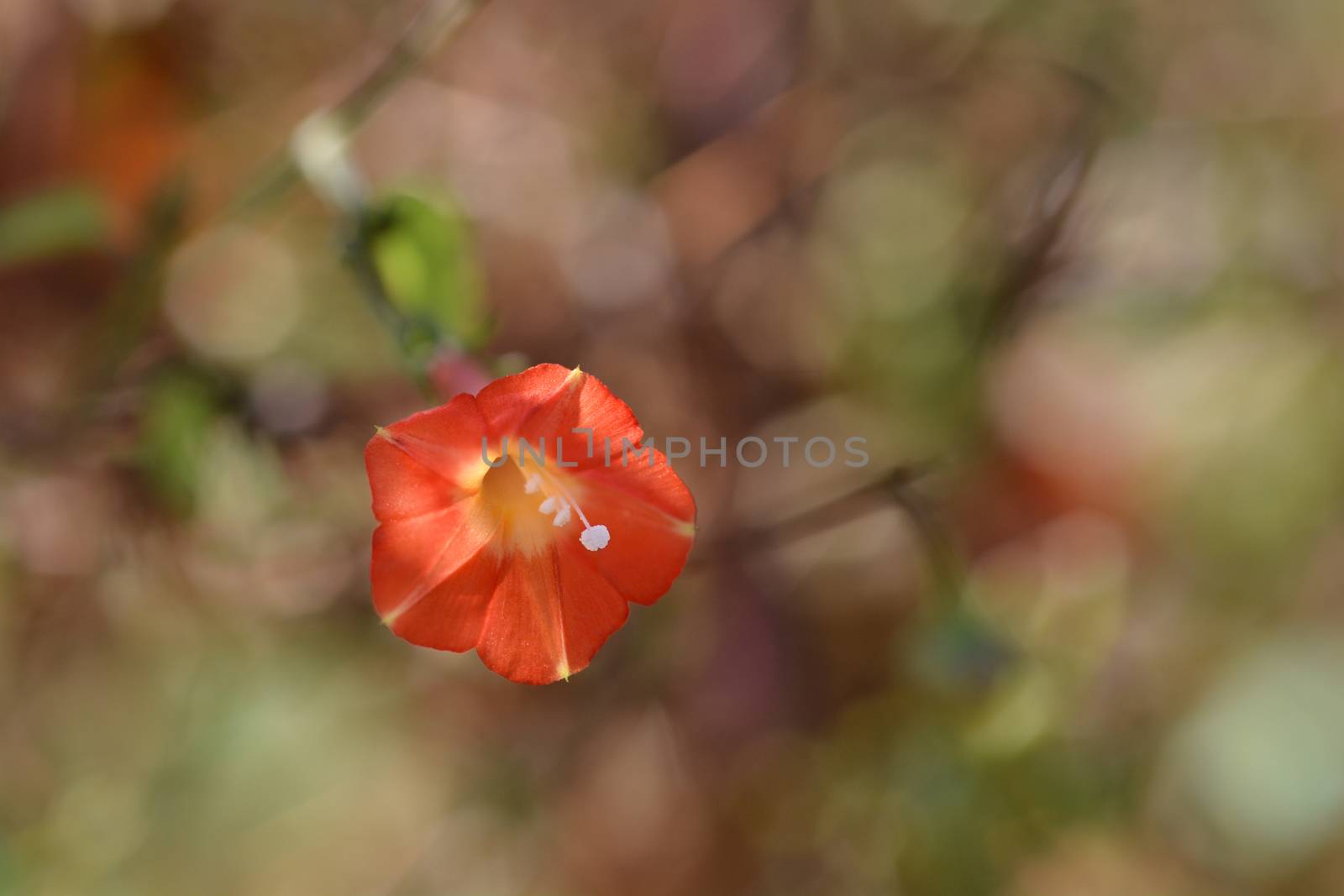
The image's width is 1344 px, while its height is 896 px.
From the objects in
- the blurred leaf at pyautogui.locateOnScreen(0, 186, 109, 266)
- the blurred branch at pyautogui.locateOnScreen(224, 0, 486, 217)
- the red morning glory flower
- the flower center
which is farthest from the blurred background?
the red morning glory flower

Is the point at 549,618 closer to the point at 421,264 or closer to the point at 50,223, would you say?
the point at 421,264

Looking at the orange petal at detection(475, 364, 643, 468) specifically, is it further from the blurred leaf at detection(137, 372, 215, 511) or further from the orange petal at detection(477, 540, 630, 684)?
the blurred leaf at detection(137, 372, 215, 511)

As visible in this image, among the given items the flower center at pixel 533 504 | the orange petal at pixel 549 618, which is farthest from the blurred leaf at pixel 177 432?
the orange petal at pixel 549 618

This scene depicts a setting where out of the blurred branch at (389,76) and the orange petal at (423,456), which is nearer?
the orange petal at (423,456)

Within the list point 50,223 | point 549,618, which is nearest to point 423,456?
point 549,618

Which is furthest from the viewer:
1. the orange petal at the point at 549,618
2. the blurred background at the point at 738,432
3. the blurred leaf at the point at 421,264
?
the blurred background at the point at 738,432

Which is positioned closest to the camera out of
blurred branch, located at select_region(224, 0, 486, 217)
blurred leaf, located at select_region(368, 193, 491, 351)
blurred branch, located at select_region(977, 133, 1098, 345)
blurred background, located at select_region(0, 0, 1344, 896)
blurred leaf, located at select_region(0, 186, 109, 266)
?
blurred leaf, located at select_region(368, 193, 491, 351)

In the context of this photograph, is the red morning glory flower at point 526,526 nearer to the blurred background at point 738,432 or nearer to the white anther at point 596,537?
the white anther at point 596,537

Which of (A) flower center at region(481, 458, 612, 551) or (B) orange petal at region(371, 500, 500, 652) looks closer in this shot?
(B) orange petal at region(371, 500, 500, 652)
